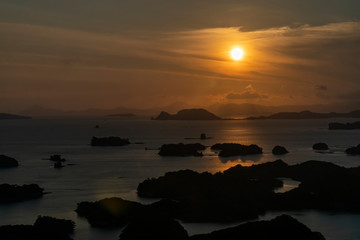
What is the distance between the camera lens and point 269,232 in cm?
3175

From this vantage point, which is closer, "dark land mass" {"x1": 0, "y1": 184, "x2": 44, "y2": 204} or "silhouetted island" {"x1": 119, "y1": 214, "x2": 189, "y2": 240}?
"silhouetted island" {"x1": 119, "y1": 214, "x2": 189, "y2": 240}

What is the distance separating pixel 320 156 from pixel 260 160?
44.4 feet

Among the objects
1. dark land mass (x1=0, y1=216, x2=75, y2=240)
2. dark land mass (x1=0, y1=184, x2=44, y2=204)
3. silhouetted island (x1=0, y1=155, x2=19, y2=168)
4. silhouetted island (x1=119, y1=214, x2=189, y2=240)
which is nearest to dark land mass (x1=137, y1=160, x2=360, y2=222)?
silhouetted island (x1=119, y1=214, x2=189, y2=240)

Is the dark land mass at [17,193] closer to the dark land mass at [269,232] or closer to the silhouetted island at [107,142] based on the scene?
the dark land mass at [269,232]

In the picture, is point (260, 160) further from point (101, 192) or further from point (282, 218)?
point (282, 218)

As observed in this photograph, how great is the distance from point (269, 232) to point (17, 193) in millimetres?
31563

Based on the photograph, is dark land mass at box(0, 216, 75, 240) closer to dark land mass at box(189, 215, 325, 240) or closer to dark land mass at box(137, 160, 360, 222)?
dark land mass at box(189, 215, 325, 240)

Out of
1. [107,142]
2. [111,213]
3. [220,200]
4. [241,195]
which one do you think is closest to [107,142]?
[107,142]

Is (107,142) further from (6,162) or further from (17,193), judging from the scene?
(17,193)

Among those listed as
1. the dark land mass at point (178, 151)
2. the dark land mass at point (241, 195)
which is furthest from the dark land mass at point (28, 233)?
the dark land mass at point (178, 151)

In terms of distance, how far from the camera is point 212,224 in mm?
42375

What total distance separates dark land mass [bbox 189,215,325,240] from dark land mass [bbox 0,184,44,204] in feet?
88.5

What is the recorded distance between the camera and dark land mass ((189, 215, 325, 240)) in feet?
103

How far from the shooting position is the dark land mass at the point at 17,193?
2058 inches
